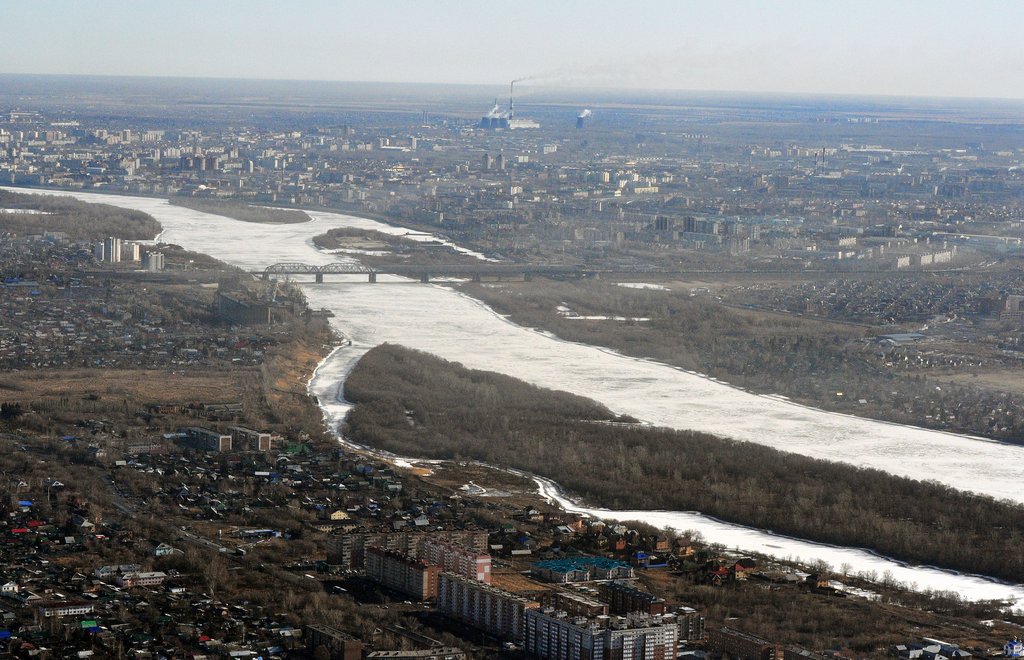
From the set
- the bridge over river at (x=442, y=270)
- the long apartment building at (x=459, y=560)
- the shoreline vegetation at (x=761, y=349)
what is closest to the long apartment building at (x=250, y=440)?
the long apartment building at (x=459, y=560)

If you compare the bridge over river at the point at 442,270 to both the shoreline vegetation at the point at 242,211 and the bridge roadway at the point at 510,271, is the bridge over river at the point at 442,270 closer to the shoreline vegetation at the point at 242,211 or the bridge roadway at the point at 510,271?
the bridge roadway at the point at 510,271

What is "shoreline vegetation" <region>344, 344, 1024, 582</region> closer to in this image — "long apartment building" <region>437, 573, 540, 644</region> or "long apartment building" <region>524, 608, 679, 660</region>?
"long apartment building" <region>437, 573, 540, 644</region>

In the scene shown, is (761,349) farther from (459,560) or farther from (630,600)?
(630,600)

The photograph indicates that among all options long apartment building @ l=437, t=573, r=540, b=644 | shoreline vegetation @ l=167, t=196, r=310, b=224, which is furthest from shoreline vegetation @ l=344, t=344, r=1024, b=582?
shoreline vegetation @ l=167, t=196, r=310, b=224

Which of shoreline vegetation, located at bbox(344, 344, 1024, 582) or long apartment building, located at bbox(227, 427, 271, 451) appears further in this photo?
long apartment building, located at bbox(227, 427, 271, 451)

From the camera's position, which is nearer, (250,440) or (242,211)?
(250,440)

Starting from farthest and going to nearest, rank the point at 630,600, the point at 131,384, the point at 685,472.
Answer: the point at 131,384
the point at 685,472
the point at 630,600

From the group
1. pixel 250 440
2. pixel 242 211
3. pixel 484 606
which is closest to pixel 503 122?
pixel 242 211
